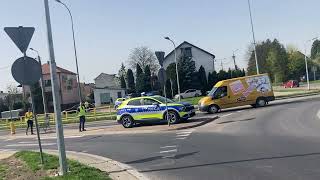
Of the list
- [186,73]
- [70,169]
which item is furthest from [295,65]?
[70,169]

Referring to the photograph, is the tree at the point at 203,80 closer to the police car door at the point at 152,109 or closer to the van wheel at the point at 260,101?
the van wheel at the point at 260,101

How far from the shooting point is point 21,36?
39.2 feet

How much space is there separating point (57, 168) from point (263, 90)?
2374 cm

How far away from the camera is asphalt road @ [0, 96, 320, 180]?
33.0 feet

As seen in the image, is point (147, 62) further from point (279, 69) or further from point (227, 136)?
point (227, 136)

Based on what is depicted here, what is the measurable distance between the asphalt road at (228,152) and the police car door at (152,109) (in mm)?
4440

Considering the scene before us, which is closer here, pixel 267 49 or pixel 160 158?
pixel 160 158

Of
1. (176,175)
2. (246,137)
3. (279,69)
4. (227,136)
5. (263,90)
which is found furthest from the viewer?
(279,69)

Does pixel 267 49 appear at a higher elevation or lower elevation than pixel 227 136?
higher

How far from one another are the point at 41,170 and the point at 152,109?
13847mm

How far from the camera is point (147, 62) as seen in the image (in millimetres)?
106625

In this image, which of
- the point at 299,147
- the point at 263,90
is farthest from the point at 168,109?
the point at 299,147

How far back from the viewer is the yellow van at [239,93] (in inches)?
1330

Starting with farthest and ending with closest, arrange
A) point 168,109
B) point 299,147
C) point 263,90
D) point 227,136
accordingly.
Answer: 1. point 263,90
2. point 168,109
3. point 227,136
4. point 299,147
